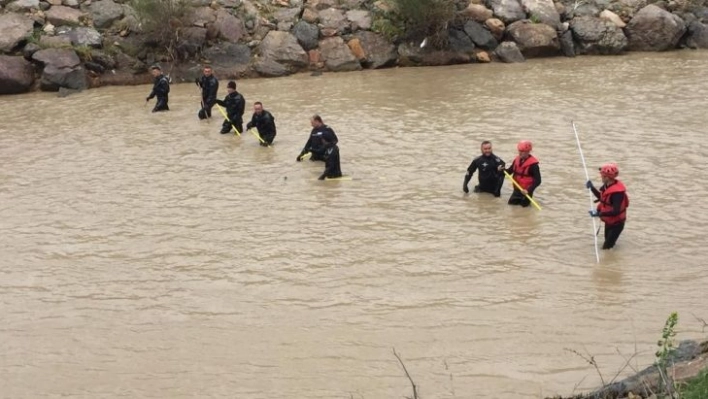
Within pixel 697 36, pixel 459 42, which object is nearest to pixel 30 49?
pixel 459 42

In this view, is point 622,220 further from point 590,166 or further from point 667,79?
point 667,79

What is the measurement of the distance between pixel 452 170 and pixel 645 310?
637cm

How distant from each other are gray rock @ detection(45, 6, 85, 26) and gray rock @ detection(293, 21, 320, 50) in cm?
736

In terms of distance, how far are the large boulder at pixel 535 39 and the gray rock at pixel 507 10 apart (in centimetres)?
43

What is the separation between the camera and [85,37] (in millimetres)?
25172

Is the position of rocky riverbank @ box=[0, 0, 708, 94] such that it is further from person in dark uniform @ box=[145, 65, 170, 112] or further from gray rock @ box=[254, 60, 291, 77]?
person in dark uniform @ box=[145, 65, 170, 112]

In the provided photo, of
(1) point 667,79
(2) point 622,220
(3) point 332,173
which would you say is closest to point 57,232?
(3) point 332,173

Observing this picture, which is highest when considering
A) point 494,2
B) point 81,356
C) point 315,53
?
point 494,2

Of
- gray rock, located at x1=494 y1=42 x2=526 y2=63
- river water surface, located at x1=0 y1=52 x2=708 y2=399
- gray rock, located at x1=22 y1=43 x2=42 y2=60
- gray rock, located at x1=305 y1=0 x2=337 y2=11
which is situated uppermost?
gray rock, located at x1=305 y1=0 x2=337 y2=11

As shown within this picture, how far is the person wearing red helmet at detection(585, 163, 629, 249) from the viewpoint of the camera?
1041 cm

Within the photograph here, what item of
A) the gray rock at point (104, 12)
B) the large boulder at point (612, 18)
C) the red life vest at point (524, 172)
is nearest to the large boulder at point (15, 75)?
the gray rock at point (104, 12)

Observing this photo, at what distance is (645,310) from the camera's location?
29.2 feet

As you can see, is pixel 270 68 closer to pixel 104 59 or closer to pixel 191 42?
pixel 191 42

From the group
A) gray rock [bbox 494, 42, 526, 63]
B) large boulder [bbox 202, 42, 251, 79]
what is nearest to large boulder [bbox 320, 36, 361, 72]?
large boulder [bbox 202, 42, 251, 79]
